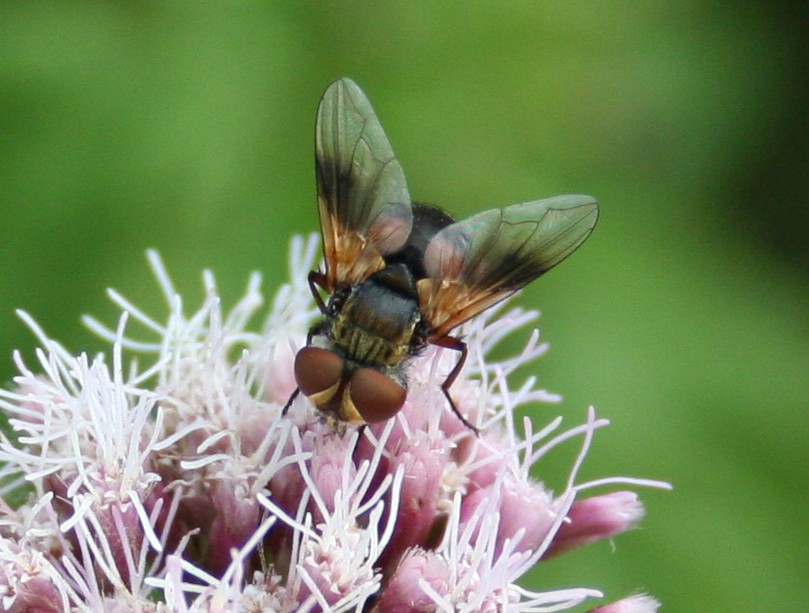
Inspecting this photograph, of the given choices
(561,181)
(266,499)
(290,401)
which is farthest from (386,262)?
(561,181)

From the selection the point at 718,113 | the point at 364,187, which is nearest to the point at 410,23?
the point at 718,113

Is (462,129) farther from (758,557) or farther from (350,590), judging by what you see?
(350,590)

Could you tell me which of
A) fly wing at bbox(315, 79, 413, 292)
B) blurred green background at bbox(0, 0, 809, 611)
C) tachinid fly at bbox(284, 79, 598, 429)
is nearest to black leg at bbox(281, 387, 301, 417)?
tachinid fly at bbox(284, 79, 598, 429)

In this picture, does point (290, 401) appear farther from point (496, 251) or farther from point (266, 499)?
point (496, 251)

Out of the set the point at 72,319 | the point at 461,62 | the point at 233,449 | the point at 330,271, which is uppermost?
the point at 461,62

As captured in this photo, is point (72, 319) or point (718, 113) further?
point (718, 113)

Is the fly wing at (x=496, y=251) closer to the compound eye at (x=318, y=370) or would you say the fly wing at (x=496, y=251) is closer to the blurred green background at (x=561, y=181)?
the compound eye at (x=318, y=370)

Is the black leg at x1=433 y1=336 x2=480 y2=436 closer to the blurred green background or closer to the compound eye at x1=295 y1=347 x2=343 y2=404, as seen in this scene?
the compound eye at x1=295 y1=347 x2=343 y2=404
